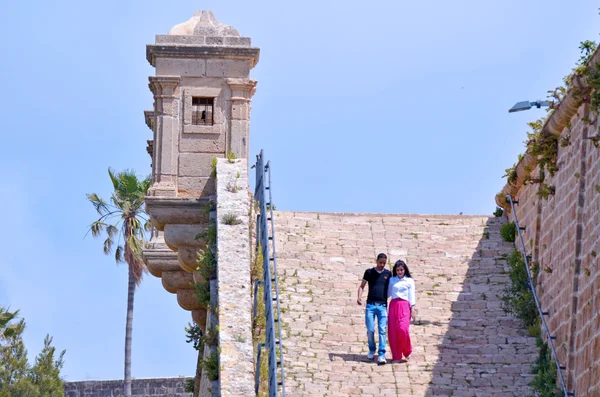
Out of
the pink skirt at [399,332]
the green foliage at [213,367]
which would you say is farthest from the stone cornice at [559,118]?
the green foliage at [213,367]

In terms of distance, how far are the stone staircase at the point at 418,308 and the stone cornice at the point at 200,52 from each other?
2.21 m

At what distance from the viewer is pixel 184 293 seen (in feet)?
69.9

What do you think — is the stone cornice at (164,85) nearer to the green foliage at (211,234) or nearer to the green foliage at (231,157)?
the green foliage at (231,157)

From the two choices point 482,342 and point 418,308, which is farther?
point 418,308

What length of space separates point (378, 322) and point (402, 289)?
474 mm

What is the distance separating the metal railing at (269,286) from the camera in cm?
1590

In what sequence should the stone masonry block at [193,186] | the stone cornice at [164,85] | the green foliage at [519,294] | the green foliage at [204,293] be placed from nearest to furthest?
the green foliage at [204,293] < the green foliage at [519,294] < the stone masonry block at [193,186] < the stone cornice at [164,85]

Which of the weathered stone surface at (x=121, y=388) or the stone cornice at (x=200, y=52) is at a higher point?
the stone cornice at (x=200, y=52)

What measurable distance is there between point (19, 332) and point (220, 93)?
1676 centimetres

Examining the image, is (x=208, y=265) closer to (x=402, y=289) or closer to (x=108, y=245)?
(x=402, y=289)

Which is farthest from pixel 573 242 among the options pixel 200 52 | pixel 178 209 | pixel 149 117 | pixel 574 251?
pixel 149 117

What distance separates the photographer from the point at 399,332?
17375 millimetres

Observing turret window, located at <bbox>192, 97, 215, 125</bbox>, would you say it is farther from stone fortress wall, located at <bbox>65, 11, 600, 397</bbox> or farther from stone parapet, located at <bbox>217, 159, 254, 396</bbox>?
stone parapet, located at <bbox>217, 159, 254, 396</bbox>

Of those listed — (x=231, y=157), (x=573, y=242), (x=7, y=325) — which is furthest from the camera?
(x=7, y=325)
